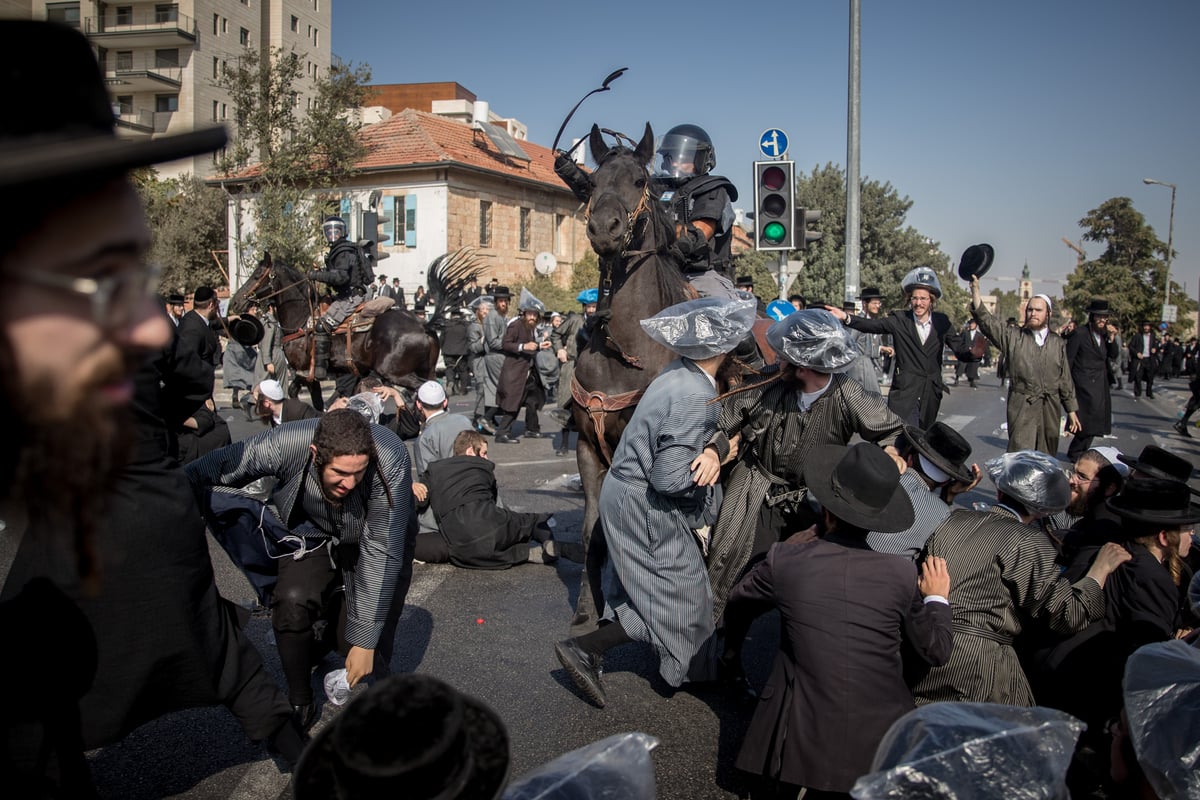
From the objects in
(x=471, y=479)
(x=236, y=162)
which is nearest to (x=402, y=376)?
(x=471, y=479)

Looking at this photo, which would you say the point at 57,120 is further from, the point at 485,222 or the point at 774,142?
the point at 485,222

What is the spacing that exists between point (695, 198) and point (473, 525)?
2925 millimetres

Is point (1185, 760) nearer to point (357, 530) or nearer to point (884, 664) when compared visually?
point (884, 664)

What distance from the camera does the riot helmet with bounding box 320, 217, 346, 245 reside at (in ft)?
44.6

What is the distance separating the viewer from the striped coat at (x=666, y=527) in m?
4.27

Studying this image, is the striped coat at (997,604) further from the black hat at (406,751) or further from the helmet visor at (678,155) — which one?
the helmet visor at (678,155)

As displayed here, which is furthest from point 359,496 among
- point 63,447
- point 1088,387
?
point 1088,387

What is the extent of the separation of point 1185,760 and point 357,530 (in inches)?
116

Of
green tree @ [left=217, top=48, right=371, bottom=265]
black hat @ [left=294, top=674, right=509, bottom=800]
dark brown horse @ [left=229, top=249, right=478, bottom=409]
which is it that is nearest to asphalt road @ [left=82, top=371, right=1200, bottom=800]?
black hat @ [left=294, top=674, right=509, bottom=800]

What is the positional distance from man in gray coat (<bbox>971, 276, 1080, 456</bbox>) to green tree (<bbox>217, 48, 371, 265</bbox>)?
63.5 feet

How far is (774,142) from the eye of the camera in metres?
12.6

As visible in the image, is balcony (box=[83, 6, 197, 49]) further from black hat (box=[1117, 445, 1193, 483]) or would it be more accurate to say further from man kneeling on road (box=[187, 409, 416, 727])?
black hat (box=[1117, 445, 1193, 483])

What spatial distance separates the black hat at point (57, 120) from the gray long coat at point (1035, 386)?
27.6 feet

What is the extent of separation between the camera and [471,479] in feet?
22.7
